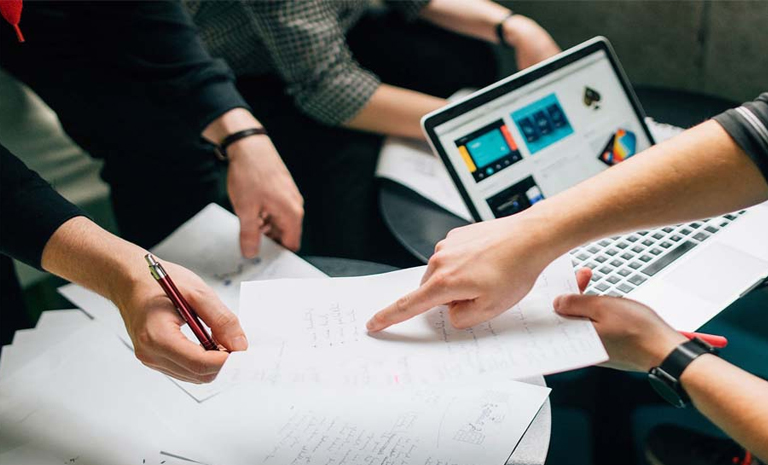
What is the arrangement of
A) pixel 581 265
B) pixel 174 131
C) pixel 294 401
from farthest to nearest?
1. pixel 174 131
2. pixel 581 265
3. pixel 294 401

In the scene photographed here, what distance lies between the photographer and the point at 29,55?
1027mm

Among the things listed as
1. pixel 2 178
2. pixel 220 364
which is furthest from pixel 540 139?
pixel 2 178

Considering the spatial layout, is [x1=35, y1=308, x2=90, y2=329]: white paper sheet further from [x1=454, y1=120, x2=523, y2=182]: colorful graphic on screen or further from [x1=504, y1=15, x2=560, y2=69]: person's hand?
[x1=504, y1=15, x2=560, y2=69]: person's hand

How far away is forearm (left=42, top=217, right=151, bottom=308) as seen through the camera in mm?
731

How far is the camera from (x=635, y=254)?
885mm

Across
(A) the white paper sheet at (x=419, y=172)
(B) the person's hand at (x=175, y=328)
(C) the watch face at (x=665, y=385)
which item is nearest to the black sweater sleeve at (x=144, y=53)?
(A) the white paper sheet at (x=419, y=172)

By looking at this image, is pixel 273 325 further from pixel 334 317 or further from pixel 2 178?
pixel 2 178

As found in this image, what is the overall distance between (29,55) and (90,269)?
1.49ft

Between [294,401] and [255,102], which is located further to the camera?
[255,102]

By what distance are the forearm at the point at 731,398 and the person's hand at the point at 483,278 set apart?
169mm

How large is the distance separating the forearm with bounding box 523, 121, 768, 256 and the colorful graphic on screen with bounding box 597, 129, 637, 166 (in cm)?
34

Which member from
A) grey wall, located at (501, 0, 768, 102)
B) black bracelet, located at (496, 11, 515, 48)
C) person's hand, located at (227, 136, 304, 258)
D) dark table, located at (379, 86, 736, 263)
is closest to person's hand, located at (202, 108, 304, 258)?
person's hand, located at (227, 136, 304, 258)

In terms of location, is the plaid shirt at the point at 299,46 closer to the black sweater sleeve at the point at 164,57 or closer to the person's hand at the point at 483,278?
the black sweater sleeve at the point at 164,57

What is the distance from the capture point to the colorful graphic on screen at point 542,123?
0.98m
